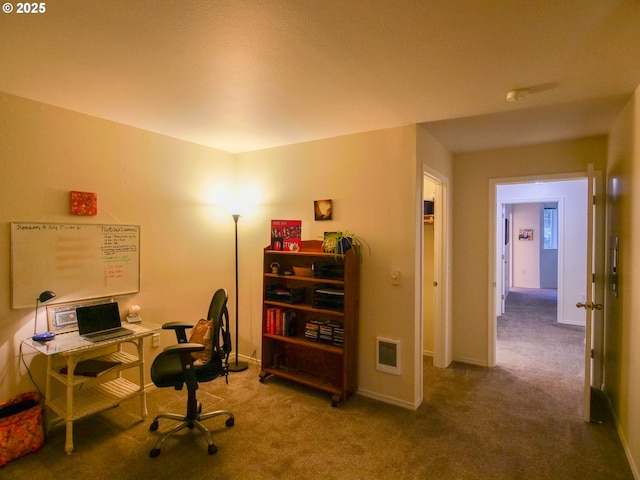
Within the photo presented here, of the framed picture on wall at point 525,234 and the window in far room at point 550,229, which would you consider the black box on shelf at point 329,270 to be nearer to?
the framed picture on wall at point 525,234

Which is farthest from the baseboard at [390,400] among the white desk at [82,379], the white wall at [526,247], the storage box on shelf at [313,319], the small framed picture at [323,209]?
the white wall at [526,247]

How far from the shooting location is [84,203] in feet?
9.06

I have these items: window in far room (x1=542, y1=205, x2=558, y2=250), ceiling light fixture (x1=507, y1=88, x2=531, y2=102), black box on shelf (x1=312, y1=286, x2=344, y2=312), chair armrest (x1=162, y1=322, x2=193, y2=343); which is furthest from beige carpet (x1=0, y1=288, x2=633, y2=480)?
window in far room (x1=542, y1=205, x2=558, y2=250)

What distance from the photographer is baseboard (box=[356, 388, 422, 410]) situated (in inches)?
116

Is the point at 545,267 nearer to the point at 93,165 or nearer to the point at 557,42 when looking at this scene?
the point at 557,42

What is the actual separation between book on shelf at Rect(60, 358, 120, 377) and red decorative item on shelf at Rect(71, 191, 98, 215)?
118cm

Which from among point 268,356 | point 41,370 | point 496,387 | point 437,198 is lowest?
point 496,387

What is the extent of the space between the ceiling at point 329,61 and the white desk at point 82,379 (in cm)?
175

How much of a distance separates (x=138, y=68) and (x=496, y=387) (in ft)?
13.0

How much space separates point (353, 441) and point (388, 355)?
2.71 ft

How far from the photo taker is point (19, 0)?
145cm

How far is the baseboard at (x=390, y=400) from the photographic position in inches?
116

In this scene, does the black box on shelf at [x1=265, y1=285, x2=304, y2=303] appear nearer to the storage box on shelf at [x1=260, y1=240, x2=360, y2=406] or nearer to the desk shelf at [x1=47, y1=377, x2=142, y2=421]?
the storage box on shelf at [x1=260, y1=240, x2=360, y2=406]

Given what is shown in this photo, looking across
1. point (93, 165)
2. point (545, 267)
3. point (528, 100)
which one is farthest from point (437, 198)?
point (545, 267)
